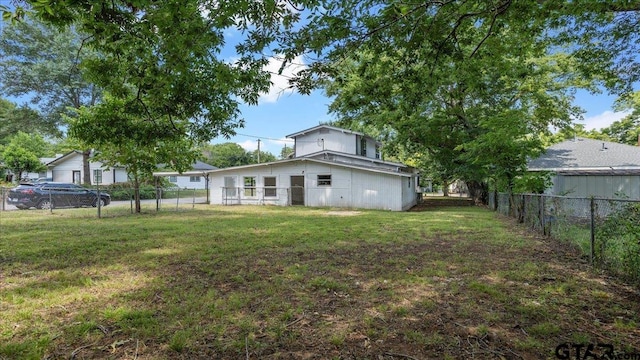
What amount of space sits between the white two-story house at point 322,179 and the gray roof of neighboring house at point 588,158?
7.08 metres

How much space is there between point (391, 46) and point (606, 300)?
4028 millimetres

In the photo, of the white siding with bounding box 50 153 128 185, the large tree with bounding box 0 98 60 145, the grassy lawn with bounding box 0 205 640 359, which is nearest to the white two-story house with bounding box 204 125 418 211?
the grassy lawn with bounding box 0 205 640 359

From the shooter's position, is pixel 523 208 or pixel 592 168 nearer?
pixel 523 208

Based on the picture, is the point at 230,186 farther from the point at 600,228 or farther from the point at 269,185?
the point at 600,228

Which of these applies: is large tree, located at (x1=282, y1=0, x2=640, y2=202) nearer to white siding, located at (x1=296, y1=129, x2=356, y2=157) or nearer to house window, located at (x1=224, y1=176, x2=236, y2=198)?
white siding, located at (x1=296, y1=129, x2=356, y2=157)

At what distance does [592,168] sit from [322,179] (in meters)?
13.5

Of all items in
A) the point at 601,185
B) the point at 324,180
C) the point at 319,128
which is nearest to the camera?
the point at 601,185

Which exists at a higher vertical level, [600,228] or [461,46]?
[461,46]

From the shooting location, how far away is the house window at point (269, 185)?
1955 cm

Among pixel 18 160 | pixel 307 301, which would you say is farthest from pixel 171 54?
pixel 18 160

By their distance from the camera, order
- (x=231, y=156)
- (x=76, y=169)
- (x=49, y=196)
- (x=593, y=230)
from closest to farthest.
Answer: (x=593, y=230)
(x=49, y=196)
(x=76, y=169)
(x=231, y=156)

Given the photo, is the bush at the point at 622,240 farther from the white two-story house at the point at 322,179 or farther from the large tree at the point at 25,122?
the large tree at the point at 25,122

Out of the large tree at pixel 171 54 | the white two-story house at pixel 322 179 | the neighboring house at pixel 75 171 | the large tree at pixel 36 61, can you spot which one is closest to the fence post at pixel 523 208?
the white two-story house at pixel 322 179

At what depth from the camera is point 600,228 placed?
4652 mm
